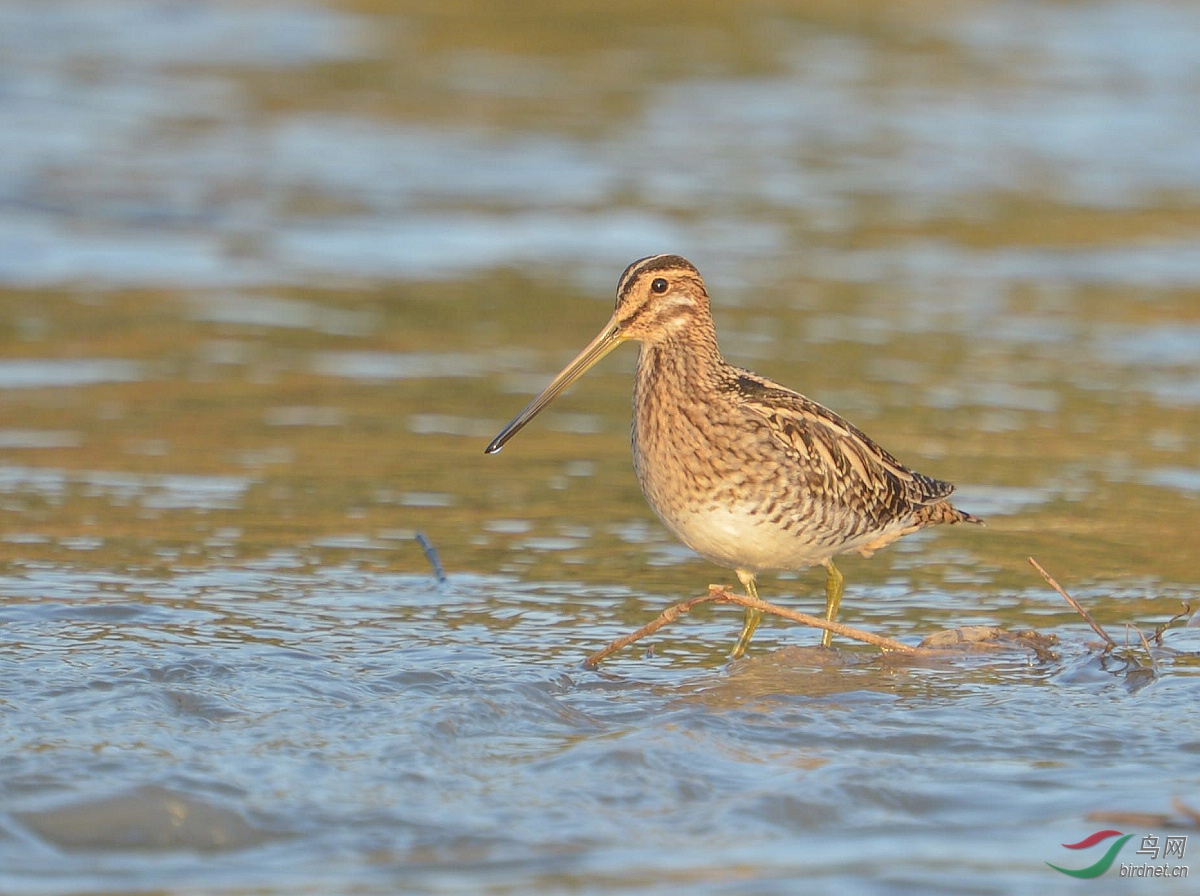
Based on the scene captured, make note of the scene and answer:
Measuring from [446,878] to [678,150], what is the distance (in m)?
11.3

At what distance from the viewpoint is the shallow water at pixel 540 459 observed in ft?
15.5

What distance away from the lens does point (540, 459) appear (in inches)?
338

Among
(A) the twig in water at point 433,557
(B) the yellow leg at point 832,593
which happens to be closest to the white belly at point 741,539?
(B) the yellow leg at point 832,593

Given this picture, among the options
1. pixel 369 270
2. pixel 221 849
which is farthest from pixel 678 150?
pixel 221 849

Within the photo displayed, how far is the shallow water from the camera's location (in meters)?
4.72

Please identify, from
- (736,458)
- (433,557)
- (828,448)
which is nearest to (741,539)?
(736,458)

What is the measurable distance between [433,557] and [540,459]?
1762mm

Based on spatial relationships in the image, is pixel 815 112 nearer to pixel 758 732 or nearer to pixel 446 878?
pixel 758 732

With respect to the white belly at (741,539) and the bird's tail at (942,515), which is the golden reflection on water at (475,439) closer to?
the bird's tail at (942,515)

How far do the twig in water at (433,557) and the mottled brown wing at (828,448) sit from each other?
1.25m

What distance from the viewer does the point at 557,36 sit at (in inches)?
772

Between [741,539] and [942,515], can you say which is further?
[942,515]

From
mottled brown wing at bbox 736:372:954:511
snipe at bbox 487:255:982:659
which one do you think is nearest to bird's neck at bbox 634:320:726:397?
snipe at bbox 487:255:982:659

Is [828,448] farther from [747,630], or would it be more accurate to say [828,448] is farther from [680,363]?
[747,630]
